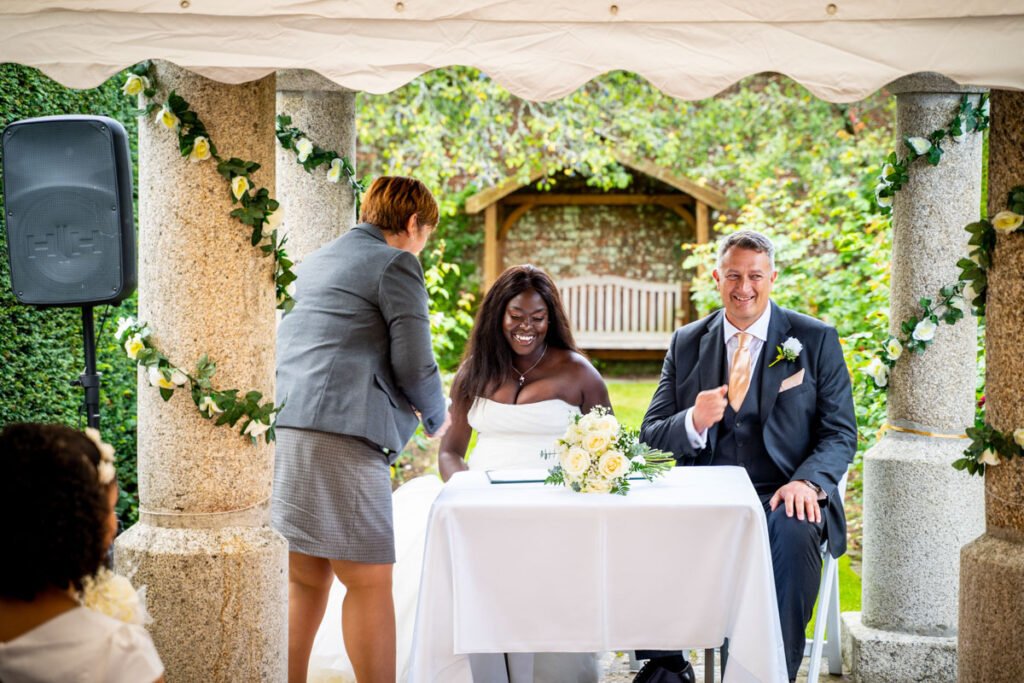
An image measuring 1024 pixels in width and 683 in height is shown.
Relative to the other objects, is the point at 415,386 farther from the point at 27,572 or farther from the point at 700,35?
the point at 27,572

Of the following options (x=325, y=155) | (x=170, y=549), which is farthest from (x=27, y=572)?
(x=325, y=155)

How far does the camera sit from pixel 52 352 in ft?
19.5

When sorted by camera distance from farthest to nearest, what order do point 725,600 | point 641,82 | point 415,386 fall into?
point 641,82 → point 415,386 → point 725,600

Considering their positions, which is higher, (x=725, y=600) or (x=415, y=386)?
(x=415, y=386)

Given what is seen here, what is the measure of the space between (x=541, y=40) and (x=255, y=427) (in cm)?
147

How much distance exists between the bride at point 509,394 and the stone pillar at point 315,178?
0.85 meters

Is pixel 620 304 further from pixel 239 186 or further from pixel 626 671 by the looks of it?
pixel 239 186

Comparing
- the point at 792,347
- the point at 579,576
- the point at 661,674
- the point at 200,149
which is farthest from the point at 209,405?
the point at 792,347

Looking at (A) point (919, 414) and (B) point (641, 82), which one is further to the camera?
(B) point (641, 82)

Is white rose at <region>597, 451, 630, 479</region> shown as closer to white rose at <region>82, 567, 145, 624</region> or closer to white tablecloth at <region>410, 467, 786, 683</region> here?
white tablecloth at <region>410, 467, 786, 683</region>

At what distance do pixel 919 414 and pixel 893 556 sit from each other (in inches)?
23.3

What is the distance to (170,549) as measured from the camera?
146 inches

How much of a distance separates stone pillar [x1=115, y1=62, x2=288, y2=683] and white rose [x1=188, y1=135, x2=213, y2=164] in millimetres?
26

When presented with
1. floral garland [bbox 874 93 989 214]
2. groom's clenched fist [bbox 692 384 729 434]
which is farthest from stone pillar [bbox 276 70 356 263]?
floral garland [bbox 874 93 989 214]
